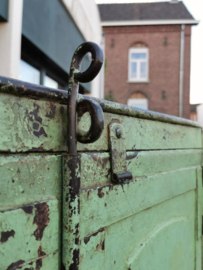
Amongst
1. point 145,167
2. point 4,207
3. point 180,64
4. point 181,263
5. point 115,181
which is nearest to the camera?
point 4,207

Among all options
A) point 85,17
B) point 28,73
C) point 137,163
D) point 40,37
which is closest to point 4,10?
point 40,37

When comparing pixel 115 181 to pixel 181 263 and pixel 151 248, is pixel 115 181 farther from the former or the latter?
pixel 181 263

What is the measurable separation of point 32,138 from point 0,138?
0.07m

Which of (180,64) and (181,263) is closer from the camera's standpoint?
(181,263)

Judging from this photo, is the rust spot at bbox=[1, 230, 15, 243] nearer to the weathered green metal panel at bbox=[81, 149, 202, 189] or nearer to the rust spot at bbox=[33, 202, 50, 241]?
the rust spot at bbox=[33, 202, 50, 241]

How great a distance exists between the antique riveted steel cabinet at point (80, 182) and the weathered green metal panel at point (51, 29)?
8.97 feet

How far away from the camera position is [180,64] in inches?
521

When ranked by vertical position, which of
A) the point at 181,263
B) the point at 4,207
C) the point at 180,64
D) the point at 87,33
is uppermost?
the point at 180,64

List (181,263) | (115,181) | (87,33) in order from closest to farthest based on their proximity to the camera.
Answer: (115,181) → (181,263) → (87,33)

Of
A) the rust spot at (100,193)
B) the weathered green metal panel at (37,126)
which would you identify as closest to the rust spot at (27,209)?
the weathered green metal panel at (37,126)

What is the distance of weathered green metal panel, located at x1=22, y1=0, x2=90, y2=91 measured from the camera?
11.2ft

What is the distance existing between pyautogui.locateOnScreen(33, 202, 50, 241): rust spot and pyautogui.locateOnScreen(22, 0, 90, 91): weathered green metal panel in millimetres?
2976

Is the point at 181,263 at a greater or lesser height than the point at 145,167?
Answer: lesser

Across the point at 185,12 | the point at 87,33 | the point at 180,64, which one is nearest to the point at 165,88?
the point at 180,64
